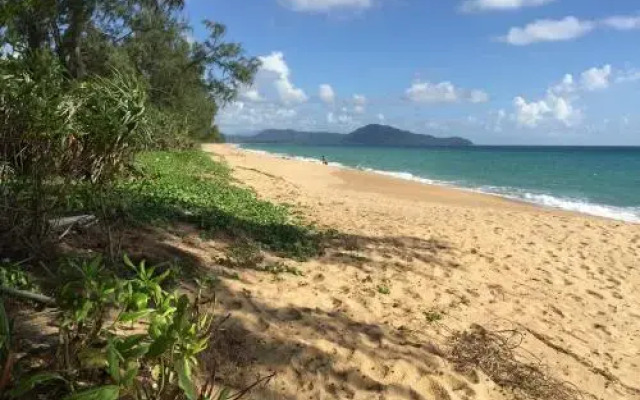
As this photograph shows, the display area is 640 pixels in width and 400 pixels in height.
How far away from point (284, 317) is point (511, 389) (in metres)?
2.02

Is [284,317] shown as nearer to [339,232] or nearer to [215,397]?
[215,397]

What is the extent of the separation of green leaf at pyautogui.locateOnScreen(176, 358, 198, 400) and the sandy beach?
1.16m

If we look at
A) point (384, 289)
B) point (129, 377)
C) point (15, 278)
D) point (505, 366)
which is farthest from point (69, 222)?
point (505, 366)

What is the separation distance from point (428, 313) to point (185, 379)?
11.9 feet

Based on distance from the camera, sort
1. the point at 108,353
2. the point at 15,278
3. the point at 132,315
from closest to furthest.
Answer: the point at 108,353
the point at 132,315
the point at 15,278

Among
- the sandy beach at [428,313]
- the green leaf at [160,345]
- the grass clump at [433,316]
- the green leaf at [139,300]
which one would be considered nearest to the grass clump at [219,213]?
the sandy beach at [428,313]

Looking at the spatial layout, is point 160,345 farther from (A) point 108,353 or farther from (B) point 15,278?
(B) point 15,278

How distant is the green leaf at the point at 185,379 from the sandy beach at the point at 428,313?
1.16m

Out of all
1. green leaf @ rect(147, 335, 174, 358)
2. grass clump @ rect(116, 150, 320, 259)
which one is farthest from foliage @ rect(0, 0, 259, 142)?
green leaf @ rect(147, 335, 174, 358)

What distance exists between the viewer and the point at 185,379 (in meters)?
2.59

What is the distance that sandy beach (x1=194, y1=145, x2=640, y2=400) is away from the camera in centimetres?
424

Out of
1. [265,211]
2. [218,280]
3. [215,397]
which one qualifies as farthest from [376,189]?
[215,397]

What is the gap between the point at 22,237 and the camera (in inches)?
173

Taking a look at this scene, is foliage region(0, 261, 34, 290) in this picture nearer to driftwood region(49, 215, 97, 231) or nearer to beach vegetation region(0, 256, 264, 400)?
driftwood region(49, 215, 97, 231)
